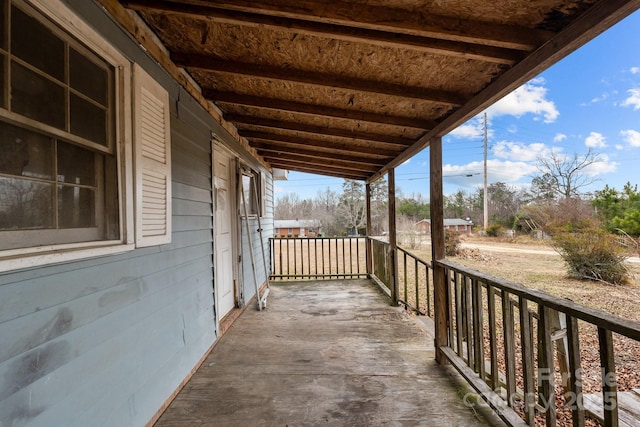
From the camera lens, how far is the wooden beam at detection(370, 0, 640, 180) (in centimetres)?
109

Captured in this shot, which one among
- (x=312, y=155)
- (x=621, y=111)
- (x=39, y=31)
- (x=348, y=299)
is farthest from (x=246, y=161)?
(x=621, y=111)

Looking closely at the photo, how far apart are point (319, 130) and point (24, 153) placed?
261 centimetres

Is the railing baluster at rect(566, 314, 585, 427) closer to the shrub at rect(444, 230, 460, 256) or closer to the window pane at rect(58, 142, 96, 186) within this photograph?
the window pane at rect(58, 142, 96, 186)

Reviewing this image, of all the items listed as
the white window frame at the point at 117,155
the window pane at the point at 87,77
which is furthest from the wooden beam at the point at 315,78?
the window pane at the point at 87,77

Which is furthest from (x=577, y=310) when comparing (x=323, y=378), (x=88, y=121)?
(x=88, y=121)

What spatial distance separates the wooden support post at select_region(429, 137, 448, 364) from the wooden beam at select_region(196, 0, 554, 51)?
1.20 m

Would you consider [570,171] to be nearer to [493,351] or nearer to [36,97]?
[493,351]

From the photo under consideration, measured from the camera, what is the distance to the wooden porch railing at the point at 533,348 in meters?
1.08

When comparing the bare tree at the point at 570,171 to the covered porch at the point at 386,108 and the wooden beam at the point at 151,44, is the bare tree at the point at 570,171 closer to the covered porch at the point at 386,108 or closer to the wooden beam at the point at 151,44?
the covered porch at the point at 386,108

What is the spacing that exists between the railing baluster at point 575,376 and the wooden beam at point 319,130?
2.35m

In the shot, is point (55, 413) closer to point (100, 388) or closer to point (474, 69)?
point (100, 388)

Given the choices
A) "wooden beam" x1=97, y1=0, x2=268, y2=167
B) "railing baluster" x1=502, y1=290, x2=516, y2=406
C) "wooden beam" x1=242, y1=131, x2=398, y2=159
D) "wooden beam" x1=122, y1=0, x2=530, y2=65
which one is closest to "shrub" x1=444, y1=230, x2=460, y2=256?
"wooden beam" x1=242, y1=131, x2=398, y2=159

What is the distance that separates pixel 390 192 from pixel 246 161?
7.71 feet

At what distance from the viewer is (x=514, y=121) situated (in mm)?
24469
